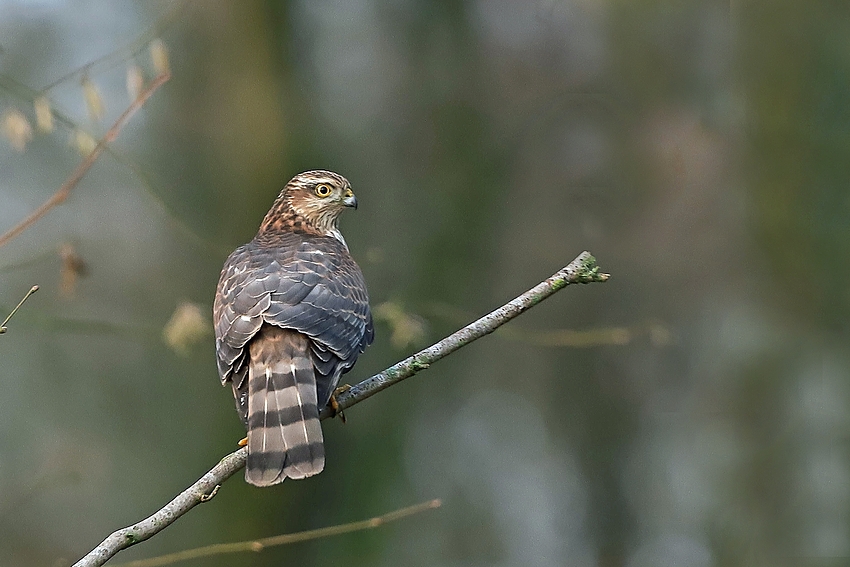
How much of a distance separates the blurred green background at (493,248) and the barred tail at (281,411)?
4449mm

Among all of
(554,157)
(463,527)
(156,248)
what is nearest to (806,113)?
(554,157)

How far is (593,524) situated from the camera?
10305mm

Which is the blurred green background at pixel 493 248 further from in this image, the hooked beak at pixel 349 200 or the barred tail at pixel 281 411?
the barred tail at pixel 281 411

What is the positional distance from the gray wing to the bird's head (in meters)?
0.74

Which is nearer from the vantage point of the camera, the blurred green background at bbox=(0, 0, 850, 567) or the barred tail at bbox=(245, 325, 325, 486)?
the barred tail at bbox=(245, 325, 325, 486)

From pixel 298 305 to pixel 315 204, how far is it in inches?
61.2

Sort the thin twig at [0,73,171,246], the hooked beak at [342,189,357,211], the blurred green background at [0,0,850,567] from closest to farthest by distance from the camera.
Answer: the thin twig at [0,73,171,246], the hooked beak at [342,189,357,211], the blurred green background at [0,0,850,567]

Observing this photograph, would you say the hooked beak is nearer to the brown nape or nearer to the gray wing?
the brown nape

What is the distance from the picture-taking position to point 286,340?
418cm

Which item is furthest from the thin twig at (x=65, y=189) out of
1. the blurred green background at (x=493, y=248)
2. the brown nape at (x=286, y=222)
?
the blurred green background at (x=493, y=248)

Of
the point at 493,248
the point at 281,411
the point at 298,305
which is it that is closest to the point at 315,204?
the point at 298,305

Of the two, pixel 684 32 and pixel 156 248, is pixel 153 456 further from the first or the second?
pixel 684 32

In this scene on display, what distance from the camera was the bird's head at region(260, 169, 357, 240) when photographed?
19.0 feet

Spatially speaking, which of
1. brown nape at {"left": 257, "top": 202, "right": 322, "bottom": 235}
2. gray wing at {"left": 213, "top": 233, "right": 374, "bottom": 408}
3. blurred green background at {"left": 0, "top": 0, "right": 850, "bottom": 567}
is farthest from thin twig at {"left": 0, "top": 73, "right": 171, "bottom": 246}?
blurred green background at {"left": 0, "top": 0, "right": 850, "bottom": 567}
